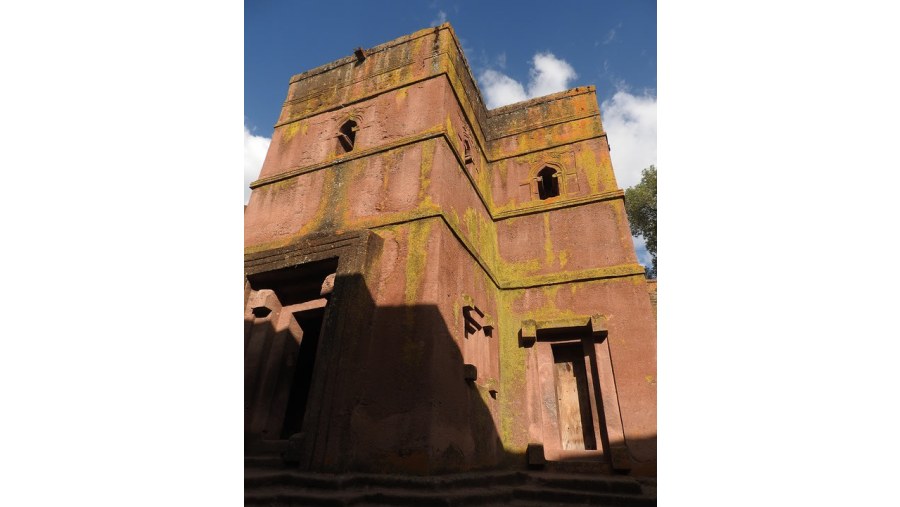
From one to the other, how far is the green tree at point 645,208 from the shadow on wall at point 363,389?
14093mm

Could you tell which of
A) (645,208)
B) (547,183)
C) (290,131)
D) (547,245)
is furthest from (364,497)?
(645,208)

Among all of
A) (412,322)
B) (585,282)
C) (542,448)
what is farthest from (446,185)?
(542,448)

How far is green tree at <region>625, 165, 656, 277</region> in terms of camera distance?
722 inches

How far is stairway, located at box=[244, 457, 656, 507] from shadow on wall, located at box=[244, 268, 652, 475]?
0.66ft

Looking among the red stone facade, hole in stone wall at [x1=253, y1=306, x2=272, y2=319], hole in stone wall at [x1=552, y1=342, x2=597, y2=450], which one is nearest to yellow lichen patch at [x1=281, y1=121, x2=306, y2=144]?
the red stone facade

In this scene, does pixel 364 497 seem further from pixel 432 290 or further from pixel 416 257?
pixel 416 257

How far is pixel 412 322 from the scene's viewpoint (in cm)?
545

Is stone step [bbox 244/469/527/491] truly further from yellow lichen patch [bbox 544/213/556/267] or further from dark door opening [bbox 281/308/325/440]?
yellow lichen patch [bbox 544/213/556/267]

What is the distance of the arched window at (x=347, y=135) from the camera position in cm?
864

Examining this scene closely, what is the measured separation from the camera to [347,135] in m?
8.80

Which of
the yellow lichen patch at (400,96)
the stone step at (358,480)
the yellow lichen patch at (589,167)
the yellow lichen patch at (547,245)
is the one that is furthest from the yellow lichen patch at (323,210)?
the yellow lichen patch at (589,167)

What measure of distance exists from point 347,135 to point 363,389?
5.41 m

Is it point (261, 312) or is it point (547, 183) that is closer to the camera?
point (261, 312)

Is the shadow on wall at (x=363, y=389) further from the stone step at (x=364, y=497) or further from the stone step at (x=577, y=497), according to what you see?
the stone step at (x=577, y=497)
